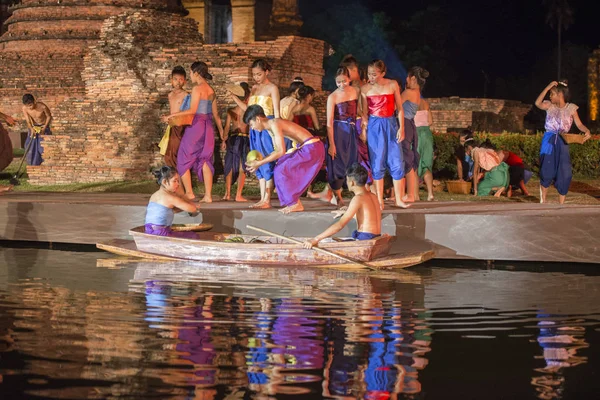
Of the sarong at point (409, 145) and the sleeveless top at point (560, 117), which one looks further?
the sleeveless top at point (560, 117)

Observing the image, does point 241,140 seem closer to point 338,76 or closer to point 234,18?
point 338,76

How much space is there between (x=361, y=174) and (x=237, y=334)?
3208 millimetres

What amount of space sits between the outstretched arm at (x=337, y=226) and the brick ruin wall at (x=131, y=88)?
282 inches

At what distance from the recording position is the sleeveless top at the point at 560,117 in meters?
12.5

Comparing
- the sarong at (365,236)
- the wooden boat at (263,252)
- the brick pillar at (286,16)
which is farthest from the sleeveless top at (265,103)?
the brick pillar at (286,16)

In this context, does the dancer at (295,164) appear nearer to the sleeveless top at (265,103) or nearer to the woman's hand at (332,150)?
the woman's hand at (332,150)

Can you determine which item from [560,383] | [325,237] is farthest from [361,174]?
[560,383]

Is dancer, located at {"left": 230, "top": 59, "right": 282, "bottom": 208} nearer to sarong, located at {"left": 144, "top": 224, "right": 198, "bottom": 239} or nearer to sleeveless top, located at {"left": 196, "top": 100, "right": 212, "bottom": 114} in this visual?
sleeveless top, located at {"left": 196, "top": 100, "right": 212, "bottom": 114}

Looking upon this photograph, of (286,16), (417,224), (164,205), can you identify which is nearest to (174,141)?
(164,205)

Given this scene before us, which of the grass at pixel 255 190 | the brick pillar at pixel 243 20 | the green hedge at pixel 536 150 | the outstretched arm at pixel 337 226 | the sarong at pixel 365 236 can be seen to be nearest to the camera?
the outstretched arm at pixel 337 226

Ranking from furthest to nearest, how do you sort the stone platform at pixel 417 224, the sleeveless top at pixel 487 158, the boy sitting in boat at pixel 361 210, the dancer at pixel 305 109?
the sleeveless top at pixel 487 158, the dancer at pixel 305 109, the stone platform at pixel 417 224, the boy sitting in boat at pixel 361 210

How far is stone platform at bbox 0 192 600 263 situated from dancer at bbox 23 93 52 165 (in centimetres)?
570

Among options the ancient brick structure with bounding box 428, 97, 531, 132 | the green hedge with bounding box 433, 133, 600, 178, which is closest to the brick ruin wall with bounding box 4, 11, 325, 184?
the green hedge with bounding box 433, 133, 600, 178

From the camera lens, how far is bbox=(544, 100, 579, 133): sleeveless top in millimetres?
12453
